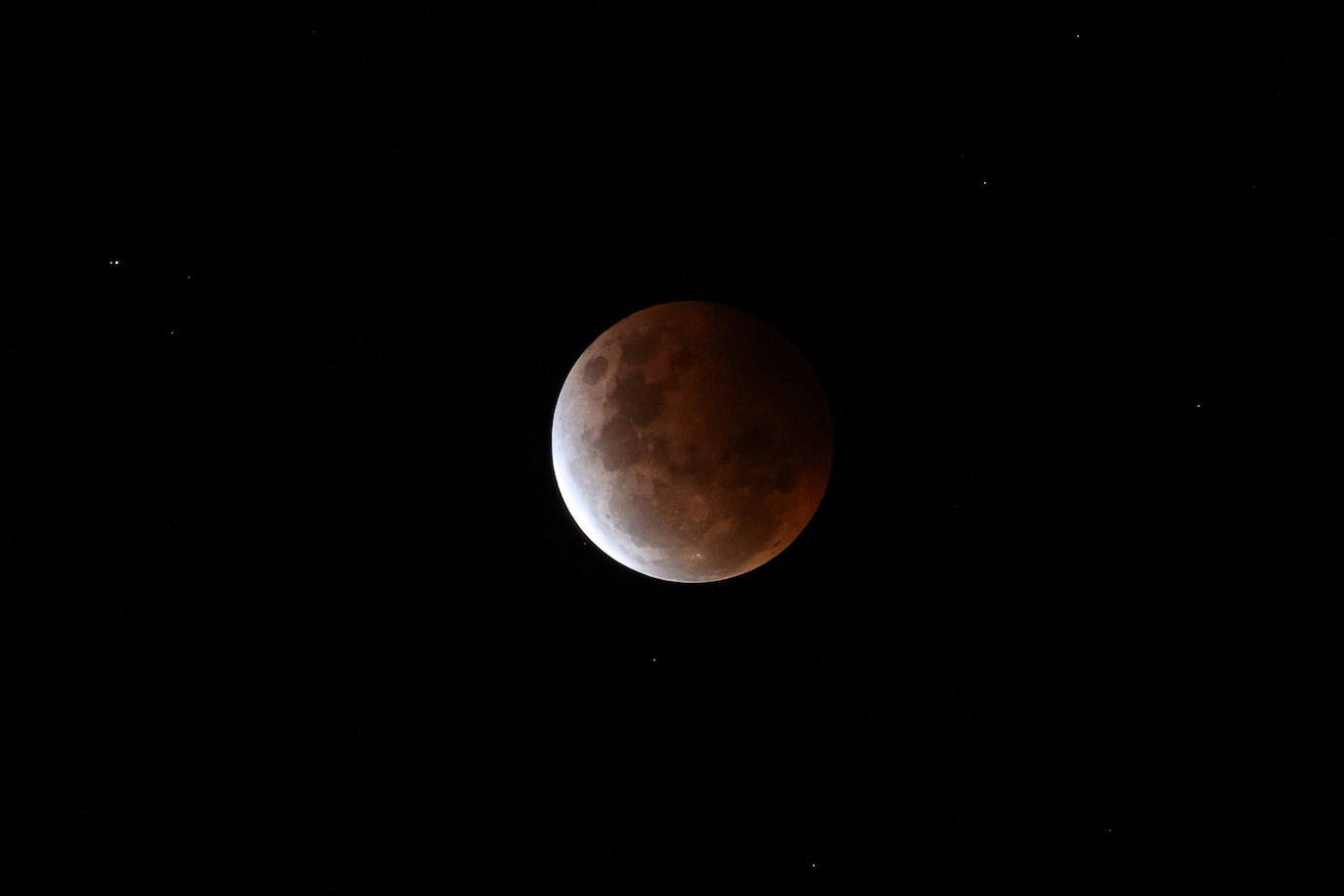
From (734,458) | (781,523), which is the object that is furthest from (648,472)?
(781,523)

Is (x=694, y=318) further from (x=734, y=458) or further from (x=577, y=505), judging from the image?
A: (x=577, y=505)

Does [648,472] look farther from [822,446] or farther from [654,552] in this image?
[822,446]

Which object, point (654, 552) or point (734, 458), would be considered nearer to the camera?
point (734, 458)

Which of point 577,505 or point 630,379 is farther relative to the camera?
point 577,505

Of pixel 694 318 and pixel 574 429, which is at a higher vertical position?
pixel 694 318

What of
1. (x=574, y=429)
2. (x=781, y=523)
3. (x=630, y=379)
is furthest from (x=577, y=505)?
(x=781, y=523)

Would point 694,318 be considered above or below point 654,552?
above

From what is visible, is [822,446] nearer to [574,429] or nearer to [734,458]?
[734,458]

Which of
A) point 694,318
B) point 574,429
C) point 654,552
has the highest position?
point 694,318
